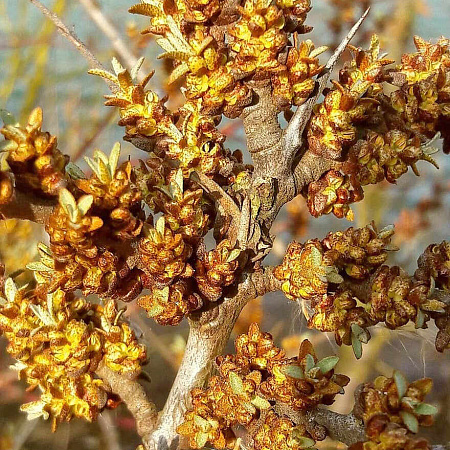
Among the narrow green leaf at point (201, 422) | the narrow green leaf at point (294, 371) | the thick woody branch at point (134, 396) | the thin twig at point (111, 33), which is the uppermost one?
the thin twig at point (111, 33)

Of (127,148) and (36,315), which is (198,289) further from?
(127,148)

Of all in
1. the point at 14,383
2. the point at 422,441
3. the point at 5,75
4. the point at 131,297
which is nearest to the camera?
the point at 422,441

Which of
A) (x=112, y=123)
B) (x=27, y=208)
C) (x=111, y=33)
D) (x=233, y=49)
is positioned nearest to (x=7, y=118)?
(x=27, y=208)

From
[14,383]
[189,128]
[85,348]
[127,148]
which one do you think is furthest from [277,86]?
[14,383]

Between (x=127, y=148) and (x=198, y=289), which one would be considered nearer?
(x=198, y=289)

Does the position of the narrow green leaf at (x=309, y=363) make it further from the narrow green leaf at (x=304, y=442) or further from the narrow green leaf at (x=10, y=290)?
the narrow green leaf at (x=10, y=290)


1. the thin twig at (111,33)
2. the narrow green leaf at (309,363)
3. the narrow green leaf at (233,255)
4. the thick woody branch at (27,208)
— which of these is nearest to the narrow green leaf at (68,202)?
the thick woody branch at (27,208)
